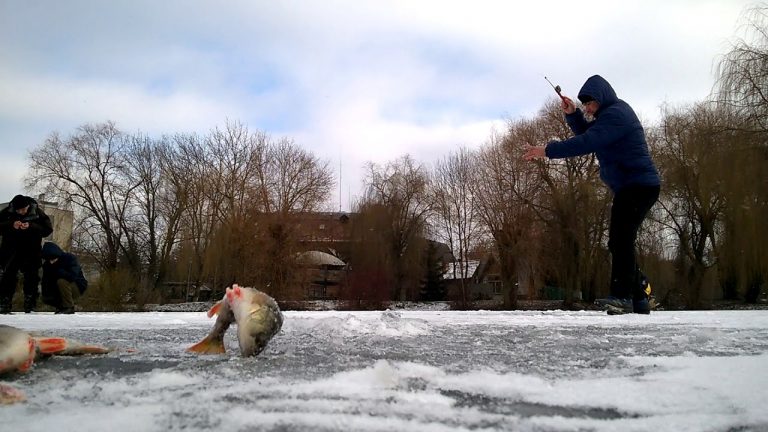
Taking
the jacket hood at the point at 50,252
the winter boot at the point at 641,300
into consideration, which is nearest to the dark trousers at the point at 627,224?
the winter boot at the point at 641,300

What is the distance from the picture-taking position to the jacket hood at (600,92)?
4156mm

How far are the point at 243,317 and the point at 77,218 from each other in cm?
3153

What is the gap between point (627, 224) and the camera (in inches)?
164

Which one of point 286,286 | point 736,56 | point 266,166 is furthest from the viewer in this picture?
point 266,166

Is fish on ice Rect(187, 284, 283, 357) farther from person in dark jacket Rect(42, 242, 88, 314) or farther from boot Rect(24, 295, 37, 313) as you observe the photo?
person in dark jacket Rect(42, 242, 88, 314)

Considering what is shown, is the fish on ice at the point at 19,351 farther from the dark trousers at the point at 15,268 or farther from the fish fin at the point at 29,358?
the dark trousers at the point at 15,268

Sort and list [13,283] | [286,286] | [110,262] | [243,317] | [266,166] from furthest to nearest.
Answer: [110,262], [266,166], [286,286], [13,283], [243,317]

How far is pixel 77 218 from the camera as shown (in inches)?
1141

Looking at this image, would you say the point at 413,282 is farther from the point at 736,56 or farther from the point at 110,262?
the point at 736,56

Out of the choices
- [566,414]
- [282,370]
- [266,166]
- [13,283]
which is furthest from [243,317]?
[266,166]

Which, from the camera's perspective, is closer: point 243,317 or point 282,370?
point 282,370

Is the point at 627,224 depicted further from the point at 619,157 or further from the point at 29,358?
the point at 29,358

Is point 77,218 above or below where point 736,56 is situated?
below

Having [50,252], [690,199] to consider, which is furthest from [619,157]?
[690,199]
